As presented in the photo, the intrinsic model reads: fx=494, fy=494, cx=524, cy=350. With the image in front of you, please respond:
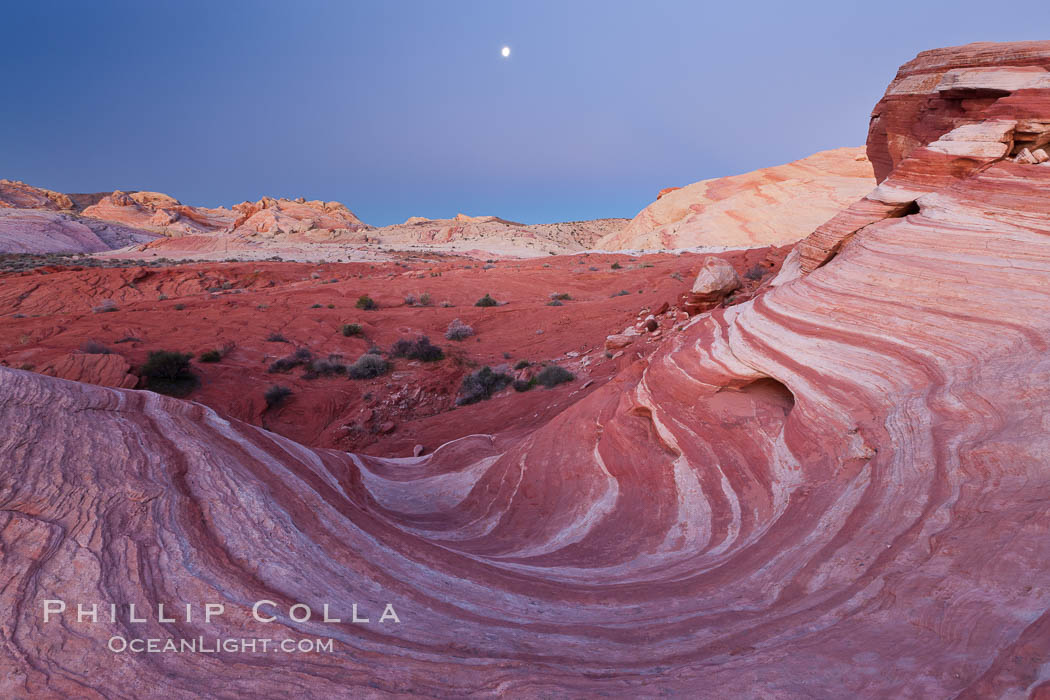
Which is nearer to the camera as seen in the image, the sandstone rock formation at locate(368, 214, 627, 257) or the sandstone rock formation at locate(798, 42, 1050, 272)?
the sandstone rock formation at locate(798, 42, 1050, 272)

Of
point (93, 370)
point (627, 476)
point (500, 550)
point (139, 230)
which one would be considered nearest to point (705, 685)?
point (500, 550)

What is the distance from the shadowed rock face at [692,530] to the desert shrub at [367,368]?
8502 mm

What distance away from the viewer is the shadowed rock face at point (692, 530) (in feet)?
7.69

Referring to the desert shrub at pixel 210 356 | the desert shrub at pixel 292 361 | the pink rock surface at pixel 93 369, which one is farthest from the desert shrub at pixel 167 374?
the desert shrub at pixel 292 361

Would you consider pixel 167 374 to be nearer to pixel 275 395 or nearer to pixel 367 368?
pixel 275 395

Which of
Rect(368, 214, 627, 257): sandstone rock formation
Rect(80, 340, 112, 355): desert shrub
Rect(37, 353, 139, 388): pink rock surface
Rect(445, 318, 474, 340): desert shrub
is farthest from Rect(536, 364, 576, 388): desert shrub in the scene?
Rect(368, 214, 627, 257): sandstone rock formation

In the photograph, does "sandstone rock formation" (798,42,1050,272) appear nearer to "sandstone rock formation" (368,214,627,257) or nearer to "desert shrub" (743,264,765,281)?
"desert shrub" (743,264,765,281)

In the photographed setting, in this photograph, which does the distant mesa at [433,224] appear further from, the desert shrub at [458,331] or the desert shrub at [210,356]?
the desert shrub at [210,356]

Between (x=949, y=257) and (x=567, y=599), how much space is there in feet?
16.2

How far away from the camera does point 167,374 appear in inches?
500

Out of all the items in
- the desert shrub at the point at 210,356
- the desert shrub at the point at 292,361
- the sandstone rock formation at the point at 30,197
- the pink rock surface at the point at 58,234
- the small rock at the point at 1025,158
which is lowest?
the desert shrub at the point at 292,361

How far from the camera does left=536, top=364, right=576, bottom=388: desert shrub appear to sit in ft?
40.9

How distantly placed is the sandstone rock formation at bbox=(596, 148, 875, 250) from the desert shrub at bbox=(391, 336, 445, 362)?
30.9m

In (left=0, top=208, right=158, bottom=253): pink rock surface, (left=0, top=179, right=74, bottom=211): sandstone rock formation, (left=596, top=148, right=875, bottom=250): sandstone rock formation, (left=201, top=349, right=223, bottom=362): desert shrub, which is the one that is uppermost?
(left=0, top=179, right=74, bottom=211): sandstone rock formation
